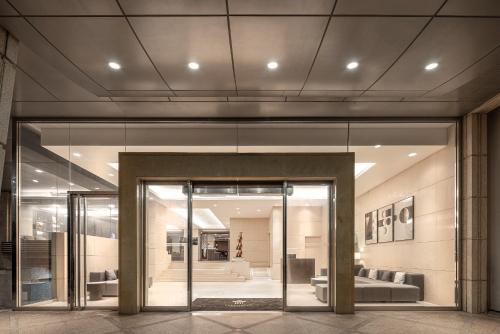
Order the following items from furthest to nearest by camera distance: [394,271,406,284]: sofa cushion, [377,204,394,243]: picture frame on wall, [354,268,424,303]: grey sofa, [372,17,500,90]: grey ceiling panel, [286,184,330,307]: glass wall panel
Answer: [377,204,394,243]: picture frame on wall → [394,271,406,284]: sofa cushion → [354,268,424,303]: grey sofa → [286,184,330,307]: glass wall panel → [372,17,500,90]: grey ceiling panel

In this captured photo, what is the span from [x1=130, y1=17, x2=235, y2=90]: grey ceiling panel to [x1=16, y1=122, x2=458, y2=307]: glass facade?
2.39 m

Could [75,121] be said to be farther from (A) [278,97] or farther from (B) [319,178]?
(B) [319,178]

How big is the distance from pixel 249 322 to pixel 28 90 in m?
5.98

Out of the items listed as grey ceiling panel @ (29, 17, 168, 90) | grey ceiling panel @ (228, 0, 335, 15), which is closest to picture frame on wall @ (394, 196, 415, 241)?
grey ceiling panel @ (29, 17, 168, 90)

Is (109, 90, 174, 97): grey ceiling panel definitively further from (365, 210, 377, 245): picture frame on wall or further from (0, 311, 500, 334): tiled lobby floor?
(365, 210, 377, 245): picture frame on wall

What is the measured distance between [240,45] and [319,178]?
4.43m

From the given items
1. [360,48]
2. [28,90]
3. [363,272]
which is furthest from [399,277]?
[28,90]

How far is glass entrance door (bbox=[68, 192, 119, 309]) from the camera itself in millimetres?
9750

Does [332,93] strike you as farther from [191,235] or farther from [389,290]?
[389,290]

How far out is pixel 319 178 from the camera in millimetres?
9688

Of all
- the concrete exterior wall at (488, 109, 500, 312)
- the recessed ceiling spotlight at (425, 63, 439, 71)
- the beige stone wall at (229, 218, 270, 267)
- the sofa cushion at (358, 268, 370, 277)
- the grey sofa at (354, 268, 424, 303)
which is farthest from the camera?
the beige stone wall at (229, 218, 270, 267)

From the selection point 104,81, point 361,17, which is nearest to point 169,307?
point 104,81

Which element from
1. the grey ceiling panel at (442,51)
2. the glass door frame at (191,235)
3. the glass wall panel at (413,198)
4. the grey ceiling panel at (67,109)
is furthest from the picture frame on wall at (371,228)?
the grey ceiling panel at (67,109)

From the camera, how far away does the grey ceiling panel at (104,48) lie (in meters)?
5.46
